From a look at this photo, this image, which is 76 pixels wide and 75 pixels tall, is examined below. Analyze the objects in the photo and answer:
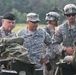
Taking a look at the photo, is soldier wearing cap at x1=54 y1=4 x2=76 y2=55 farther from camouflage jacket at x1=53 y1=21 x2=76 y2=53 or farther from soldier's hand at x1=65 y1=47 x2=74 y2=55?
soldier's hand at x1=65 y1=47 x2=74 y2=55

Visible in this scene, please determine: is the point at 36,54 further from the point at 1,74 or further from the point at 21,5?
the point at 21,5

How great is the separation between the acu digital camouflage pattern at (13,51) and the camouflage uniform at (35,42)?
1.71 m

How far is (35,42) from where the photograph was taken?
10031mm

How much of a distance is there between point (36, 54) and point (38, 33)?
1.58 ft

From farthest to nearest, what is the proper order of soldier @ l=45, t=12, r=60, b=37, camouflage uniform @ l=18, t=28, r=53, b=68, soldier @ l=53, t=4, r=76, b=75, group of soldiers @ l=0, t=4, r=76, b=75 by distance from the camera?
1. soldier @ l=45, t=12, r=60, b=37
2. camouflage uniform @ l=18, t=28, r=53, b=68
3. soldier @ l=53, t=4, r=76, b=75
4. group of soldiers @ l=0, t=4, r=76, b=75

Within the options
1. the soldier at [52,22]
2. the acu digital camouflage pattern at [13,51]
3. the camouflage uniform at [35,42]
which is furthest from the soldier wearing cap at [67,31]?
the acu digital camouflage pattern at [13,51]

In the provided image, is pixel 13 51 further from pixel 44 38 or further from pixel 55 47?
pixel 44 38

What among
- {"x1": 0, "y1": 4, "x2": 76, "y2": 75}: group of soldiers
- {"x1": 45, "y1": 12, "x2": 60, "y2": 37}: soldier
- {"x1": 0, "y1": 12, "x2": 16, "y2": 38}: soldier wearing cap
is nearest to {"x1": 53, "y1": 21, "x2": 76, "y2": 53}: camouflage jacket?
{"x1": 0, "y1": 4, "x2": 76, "y2": 75}: group of soldiers

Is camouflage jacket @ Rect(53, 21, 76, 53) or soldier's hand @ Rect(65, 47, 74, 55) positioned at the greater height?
camouflage jacket @ Rect(53, 21, 76, 53)

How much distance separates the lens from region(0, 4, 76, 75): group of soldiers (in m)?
9.37

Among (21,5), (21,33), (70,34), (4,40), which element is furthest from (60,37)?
(21,5)

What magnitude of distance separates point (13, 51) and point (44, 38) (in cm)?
242

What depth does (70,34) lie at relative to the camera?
9789 millimetres

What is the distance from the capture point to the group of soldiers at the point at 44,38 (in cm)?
937
